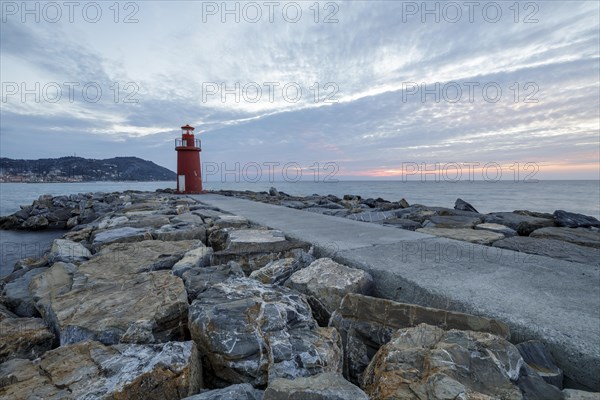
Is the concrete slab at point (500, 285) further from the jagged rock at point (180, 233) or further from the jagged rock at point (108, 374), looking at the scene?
the jagged rock at point (180, 233)

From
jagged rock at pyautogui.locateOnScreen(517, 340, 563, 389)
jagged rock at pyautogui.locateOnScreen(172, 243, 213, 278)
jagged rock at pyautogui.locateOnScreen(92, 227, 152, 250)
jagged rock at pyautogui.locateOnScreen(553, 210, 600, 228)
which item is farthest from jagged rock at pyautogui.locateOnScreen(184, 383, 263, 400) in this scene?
jagged rock at pyautogui.locateOnScreen(553, 210, 600, 228)

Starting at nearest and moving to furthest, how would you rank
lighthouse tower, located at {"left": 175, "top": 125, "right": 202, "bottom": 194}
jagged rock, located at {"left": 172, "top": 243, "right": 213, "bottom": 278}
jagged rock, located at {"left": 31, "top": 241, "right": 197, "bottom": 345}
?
jagged rock, located at {"left": 31, "top": 241, "right": 197, "bottom": 345} < jagged rock, located at {"left": 172, "top": 243, "right": 213, "bottom": 278} < lighthouse tower, located at {"left": 175, "top": 125, "right": 202, "bottom": 194}

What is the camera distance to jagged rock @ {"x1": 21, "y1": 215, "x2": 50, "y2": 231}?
1105 centimetres

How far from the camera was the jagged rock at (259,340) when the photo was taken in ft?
4.42

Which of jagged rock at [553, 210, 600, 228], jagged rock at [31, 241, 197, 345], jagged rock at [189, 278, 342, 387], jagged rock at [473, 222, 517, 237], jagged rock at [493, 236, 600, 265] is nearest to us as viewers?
jagged rock at [189, 278, 342, 387]

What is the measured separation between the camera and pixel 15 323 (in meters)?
1.92

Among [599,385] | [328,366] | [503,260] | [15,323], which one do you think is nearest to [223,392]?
[328,366]

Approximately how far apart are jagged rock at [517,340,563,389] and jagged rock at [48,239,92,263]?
359 centimetres

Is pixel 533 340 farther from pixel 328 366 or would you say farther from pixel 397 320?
pixel 328 366

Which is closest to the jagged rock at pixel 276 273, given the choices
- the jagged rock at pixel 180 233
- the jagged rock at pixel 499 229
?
the jagged rock at pixel 180 233

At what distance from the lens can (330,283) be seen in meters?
1.99

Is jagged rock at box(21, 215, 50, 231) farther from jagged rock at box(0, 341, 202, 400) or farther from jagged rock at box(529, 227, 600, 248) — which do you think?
jagged rock at box(529, 227, 600, 248)

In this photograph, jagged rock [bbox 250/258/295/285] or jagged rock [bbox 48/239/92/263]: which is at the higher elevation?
jagged rock [bbox 250/258/295/285]

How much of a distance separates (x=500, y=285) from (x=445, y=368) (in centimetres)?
100
